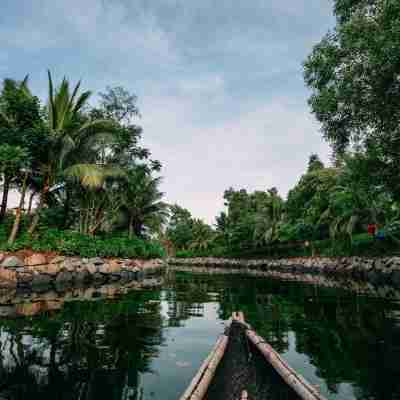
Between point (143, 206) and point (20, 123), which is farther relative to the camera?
point (143, 206)

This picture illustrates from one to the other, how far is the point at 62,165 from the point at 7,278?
661 cm


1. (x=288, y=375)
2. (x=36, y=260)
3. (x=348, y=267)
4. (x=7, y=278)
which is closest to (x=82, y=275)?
(x=36, y=260)

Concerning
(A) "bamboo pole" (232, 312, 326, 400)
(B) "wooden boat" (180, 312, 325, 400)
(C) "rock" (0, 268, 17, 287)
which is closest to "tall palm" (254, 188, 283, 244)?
(C) "rock" (0, 268, 17, 287)

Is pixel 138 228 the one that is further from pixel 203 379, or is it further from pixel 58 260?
pixel 203 379

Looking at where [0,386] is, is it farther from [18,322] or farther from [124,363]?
[18,322]

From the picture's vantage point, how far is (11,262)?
12398mm

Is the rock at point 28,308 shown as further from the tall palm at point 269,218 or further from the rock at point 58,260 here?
the tall palm at point 269,218

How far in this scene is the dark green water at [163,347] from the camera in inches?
139

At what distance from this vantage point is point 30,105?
13.9 meters

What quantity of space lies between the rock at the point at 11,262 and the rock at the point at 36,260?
0.32 meters

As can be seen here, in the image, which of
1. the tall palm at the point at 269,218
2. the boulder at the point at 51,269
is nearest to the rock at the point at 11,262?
the boulder at the point at 51,269

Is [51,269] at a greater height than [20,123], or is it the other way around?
[20,123]

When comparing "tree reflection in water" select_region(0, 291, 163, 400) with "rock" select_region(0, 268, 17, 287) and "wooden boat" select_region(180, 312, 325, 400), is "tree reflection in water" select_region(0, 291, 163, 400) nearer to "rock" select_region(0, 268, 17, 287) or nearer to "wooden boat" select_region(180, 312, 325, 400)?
"wooden boat" select_region(180, 312, 325, 400)

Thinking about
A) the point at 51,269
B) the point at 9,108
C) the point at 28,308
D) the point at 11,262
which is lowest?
the point at 28,308
